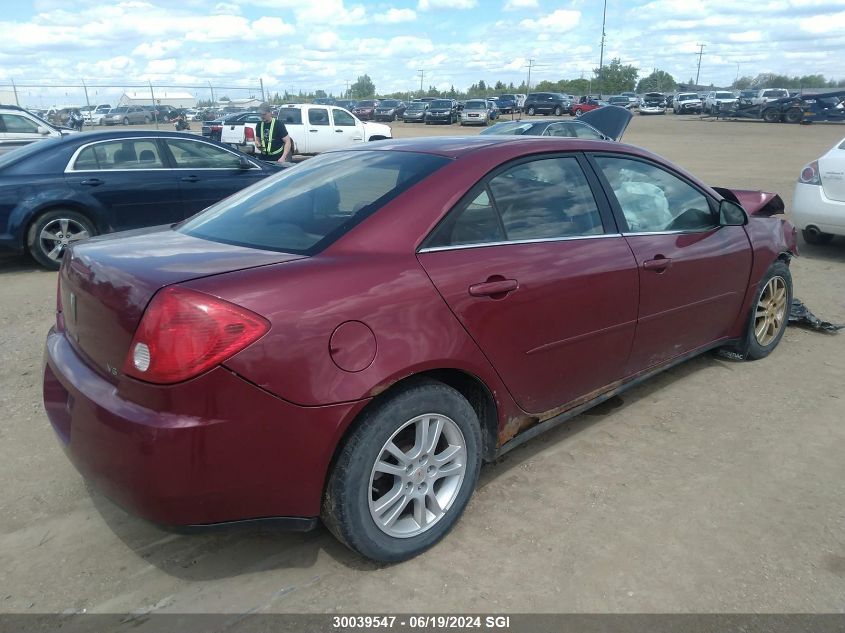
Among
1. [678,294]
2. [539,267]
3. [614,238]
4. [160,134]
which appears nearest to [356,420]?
[539,267]

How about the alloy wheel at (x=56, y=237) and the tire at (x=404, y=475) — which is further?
the alloy wheel at (x=56, y=237)

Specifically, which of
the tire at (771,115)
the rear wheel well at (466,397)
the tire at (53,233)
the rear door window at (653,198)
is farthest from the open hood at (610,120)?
the tire at (771,115)

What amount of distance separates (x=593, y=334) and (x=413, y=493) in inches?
46.9

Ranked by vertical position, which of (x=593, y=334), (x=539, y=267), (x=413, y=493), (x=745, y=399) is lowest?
(x=745, y=399)

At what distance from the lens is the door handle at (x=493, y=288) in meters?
2.70

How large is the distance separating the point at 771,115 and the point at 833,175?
114 feet

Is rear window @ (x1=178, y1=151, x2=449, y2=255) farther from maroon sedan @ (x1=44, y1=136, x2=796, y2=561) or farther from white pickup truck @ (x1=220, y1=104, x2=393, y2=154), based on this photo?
white pickup truck @ (x1=220, y1=104, x2=393, y2=154)

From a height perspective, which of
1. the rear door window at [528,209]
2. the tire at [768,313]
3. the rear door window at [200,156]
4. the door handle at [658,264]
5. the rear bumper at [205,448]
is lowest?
the tire at [768,313]

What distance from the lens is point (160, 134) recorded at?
26.4 ft

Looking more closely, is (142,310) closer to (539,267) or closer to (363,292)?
(363,292)

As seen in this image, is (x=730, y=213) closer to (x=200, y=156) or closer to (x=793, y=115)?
(x=200, y=156)

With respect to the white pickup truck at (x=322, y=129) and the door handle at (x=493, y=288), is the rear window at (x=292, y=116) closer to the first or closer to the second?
the white pickup truck at (x=322, y=129)

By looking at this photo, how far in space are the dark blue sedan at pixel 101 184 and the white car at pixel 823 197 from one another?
655cm

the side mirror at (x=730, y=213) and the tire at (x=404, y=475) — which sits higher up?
the side mirror at (x=730, y=213)
